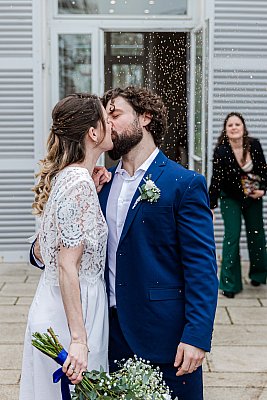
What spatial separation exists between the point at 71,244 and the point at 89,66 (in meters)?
6.34

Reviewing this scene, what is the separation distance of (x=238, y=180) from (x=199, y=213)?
4.22 m

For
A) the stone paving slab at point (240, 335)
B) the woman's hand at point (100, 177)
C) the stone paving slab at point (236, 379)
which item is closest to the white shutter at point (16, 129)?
the stone paving slab at point (240, 335)

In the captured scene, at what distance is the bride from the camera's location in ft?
9.97

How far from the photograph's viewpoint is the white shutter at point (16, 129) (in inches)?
345

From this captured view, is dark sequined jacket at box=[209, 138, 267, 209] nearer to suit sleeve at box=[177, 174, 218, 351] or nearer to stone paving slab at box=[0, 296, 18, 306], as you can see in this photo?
stone paving slab at box=[0, 296, 18, 306]

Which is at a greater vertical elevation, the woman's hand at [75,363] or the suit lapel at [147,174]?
the suit lapel at [147,174]

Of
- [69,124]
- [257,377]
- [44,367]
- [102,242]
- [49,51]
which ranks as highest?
[49,51]

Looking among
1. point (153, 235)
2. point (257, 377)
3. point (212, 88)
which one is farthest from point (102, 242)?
point (212, 88)

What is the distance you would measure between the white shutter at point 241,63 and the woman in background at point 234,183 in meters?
1.30

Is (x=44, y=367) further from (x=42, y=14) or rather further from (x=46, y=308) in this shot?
(x=42, y=14)

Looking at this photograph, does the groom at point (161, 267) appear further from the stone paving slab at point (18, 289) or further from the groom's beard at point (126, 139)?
the stone paving slab at point (18, 289)

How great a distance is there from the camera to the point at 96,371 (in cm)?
297

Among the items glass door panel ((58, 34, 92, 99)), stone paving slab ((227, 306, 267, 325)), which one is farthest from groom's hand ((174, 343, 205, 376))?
glass door panel ((58, 34, 92, 99))

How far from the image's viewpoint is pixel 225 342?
613 centimetres
